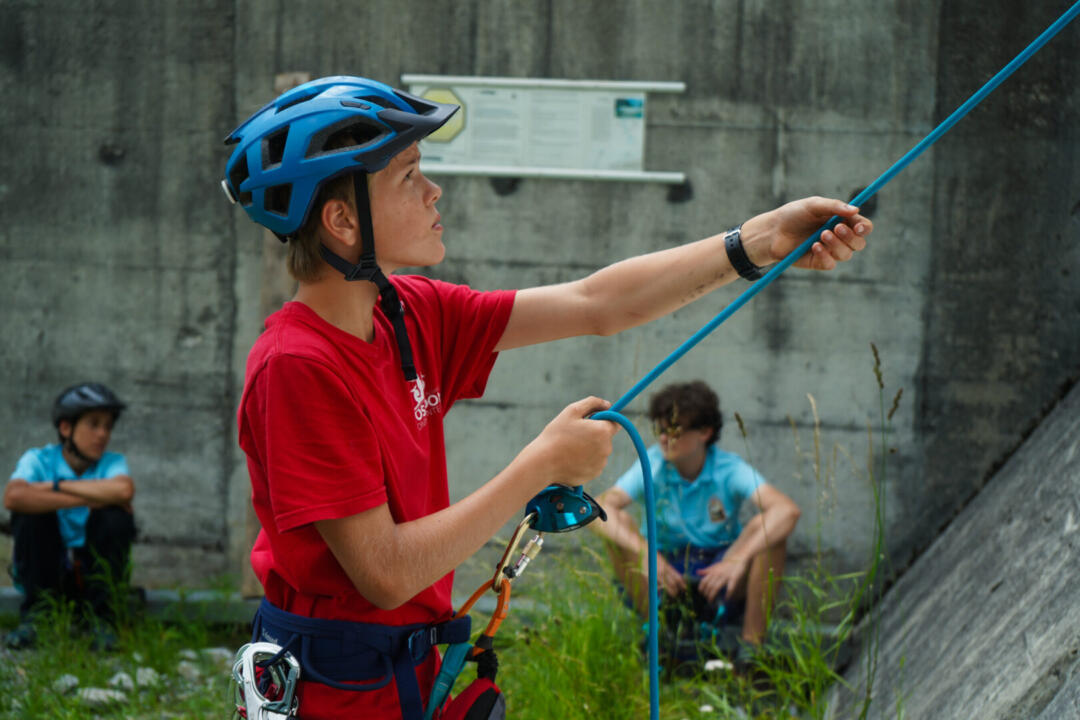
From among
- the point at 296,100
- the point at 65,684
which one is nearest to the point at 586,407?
the point at 296,100

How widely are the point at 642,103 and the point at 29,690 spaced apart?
12.2 ft

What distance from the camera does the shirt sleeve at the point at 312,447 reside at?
5.07 feet

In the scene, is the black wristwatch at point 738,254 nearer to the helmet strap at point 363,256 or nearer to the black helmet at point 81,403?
the helmet strap at point 363,256

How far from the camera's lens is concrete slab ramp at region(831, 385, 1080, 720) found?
2203 millimetres

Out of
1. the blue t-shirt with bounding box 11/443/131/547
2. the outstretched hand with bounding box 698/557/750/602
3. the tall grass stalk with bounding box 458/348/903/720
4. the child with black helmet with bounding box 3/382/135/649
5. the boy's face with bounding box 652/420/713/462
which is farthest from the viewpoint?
the blue t-shirt with bounding box 11/443/131/547

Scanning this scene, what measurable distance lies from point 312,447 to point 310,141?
57 centimetres

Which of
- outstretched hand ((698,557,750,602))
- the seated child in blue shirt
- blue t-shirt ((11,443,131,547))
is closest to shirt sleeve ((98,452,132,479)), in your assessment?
blue t-shirt ((11,443,131,547))

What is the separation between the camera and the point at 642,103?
4938 millimetres

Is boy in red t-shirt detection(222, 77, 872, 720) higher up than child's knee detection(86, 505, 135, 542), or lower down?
higher up

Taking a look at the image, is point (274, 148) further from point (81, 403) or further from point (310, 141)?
point (81, 403)

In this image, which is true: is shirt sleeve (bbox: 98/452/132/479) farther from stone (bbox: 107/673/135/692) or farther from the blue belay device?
the blue belay device

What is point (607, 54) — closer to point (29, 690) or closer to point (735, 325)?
point (735, 325)

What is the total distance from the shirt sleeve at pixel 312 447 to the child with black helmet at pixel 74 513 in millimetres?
3359

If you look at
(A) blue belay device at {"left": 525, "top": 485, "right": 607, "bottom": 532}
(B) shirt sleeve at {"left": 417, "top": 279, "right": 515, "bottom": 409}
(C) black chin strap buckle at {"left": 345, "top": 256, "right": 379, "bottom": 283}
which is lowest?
(A) blue belay device at {"left": 525, "top": 485, "right": 607, "bottom": 532}
